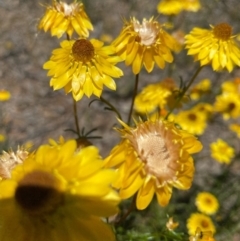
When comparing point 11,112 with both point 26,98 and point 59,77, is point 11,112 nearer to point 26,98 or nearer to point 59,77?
point 26,98

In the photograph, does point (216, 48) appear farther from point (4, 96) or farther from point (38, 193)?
point (4, 96)

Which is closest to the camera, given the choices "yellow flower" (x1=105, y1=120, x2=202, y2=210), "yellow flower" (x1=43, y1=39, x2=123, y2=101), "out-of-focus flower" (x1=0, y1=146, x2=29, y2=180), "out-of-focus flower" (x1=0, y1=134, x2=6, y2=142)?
"yellow flower" (x1=105, y1=120, x2=202, y2=210)

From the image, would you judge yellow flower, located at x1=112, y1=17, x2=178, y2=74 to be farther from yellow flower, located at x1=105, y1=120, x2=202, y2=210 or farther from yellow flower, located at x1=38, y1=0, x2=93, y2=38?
yellow flower, located at x1=105, y1=120, x2=202, y2=210

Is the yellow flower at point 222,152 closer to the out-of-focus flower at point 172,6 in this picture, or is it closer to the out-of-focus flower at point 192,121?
the out-of-focus flower at point 192,121

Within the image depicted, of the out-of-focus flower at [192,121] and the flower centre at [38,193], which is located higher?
the flower centre at [38,193]

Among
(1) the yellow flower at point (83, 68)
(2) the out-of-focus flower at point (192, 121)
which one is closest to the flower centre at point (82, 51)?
(1) the yellow flower at point (83, 68)

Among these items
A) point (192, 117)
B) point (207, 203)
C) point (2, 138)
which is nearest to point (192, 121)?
point (192, 117)

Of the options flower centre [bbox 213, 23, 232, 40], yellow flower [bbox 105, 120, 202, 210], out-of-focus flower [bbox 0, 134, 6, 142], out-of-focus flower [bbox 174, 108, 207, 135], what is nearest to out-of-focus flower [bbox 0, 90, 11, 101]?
out-of-focus flower [bbox 0, 134, 6, 142]
